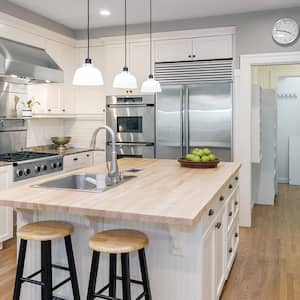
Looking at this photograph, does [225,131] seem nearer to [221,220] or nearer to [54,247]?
[221,220]

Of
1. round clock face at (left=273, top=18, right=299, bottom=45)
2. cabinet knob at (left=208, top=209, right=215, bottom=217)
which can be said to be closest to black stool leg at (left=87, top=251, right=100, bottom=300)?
cabinet knob at (left=208, top=209, right=215, bottom=217)

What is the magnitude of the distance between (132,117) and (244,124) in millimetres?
1533

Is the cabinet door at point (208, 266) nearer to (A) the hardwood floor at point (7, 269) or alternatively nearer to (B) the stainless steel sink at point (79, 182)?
(B) the stainless steel sink at point (79, 182)

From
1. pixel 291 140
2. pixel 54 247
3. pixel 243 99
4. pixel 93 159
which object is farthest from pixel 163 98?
pixel 291 140

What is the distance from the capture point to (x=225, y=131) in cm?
470

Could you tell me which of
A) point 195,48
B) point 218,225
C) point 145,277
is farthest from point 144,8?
point 145,277

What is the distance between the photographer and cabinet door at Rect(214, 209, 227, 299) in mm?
2496

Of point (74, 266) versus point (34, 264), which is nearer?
point (74, 266)

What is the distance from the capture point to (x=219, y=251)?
8.64 ft

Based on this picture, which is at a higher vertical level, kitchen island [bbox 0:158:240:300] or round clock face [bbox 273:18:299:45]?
round clock face [bbox 273:18:299:45]

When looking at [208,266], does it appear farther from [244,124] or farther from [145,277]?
[244,124]

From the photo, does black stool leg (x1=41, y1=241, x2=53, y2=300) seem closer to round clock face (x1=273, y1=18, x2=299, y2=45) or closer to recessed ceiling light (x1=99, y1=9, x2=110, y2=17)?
recessed ceiling light (x1=99, y1=9, x2=110, y2=17)

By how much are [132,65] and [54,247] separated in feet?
10.8

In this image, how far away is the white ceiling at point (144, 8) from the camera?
4.26m
